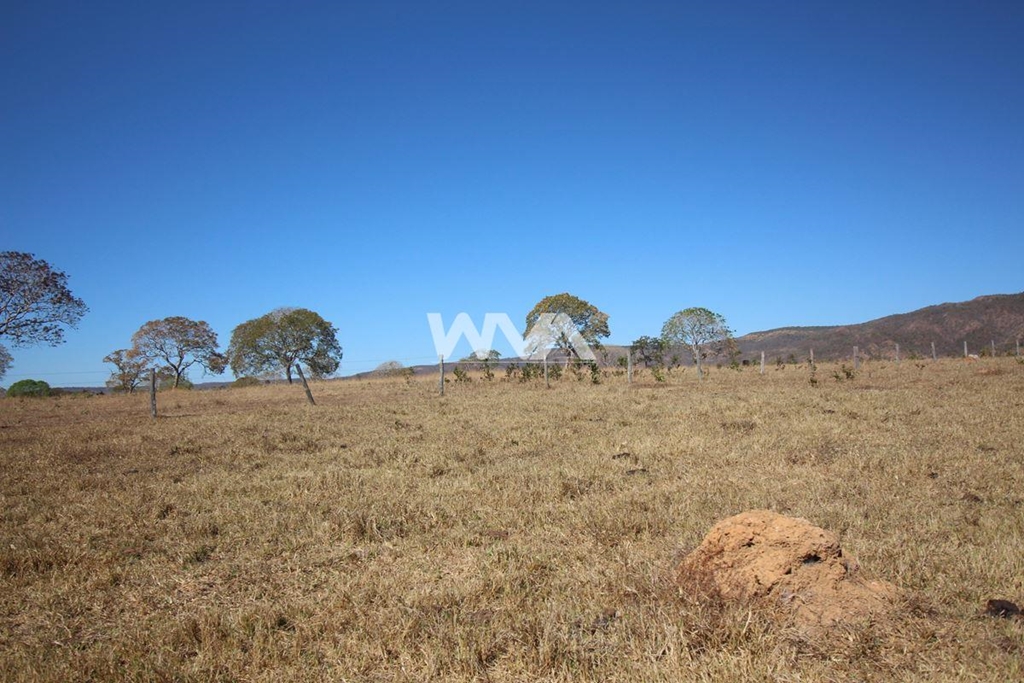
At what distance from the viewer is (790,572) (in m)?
3.96

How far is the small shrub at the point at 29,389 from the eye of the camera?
31.7 meters

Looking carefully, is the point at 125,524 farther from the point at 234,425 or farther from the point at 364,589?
the point at 234,425

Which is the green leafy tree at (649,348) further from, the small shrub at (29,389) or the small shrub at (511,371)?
the small shrub at (29,389)

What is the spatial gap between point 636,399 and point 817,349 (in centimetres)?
8596

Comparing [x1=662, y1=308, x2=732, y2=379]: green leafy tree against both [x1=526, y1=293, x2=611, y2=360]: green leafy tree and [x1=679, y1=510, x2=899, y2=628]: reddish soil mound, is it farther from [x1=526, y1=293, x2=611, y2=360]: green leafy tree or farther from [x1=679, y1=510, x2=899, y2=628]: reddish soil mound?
[x1=679, y1=510, x2=899, y2=628]: reddish soil mound

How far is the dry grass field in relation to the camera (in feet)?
11.3

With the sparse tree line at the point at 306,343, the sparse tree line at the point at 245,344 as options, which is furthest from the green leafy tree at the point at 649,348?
the sparse tree line at the point at 245,344

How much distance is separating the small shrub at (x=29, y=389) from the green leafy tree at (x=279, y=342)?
21.1 m

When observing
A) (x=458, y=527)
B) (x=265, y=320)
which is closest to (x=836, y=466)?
(x=458, y=527)

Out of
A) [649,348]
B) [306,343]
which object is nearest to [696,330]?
[649,348]

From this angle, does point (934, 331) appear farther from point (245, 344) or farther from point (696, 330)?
point (245, 344)

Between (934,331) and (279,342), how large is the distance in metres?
92.2

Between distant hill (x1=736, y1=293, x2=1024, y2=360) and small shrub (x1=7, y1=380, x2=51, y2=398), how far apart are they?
7280 cm

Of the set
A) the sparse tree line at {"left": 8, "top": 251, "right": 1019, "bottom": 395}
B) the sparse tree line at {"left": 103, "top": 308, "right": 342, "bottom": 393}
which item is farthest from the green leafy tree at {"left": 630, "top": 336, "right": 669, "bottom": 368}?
the sparse tree line at {"left": 103, "top": 308, "right": 342, "bottom": 393}
